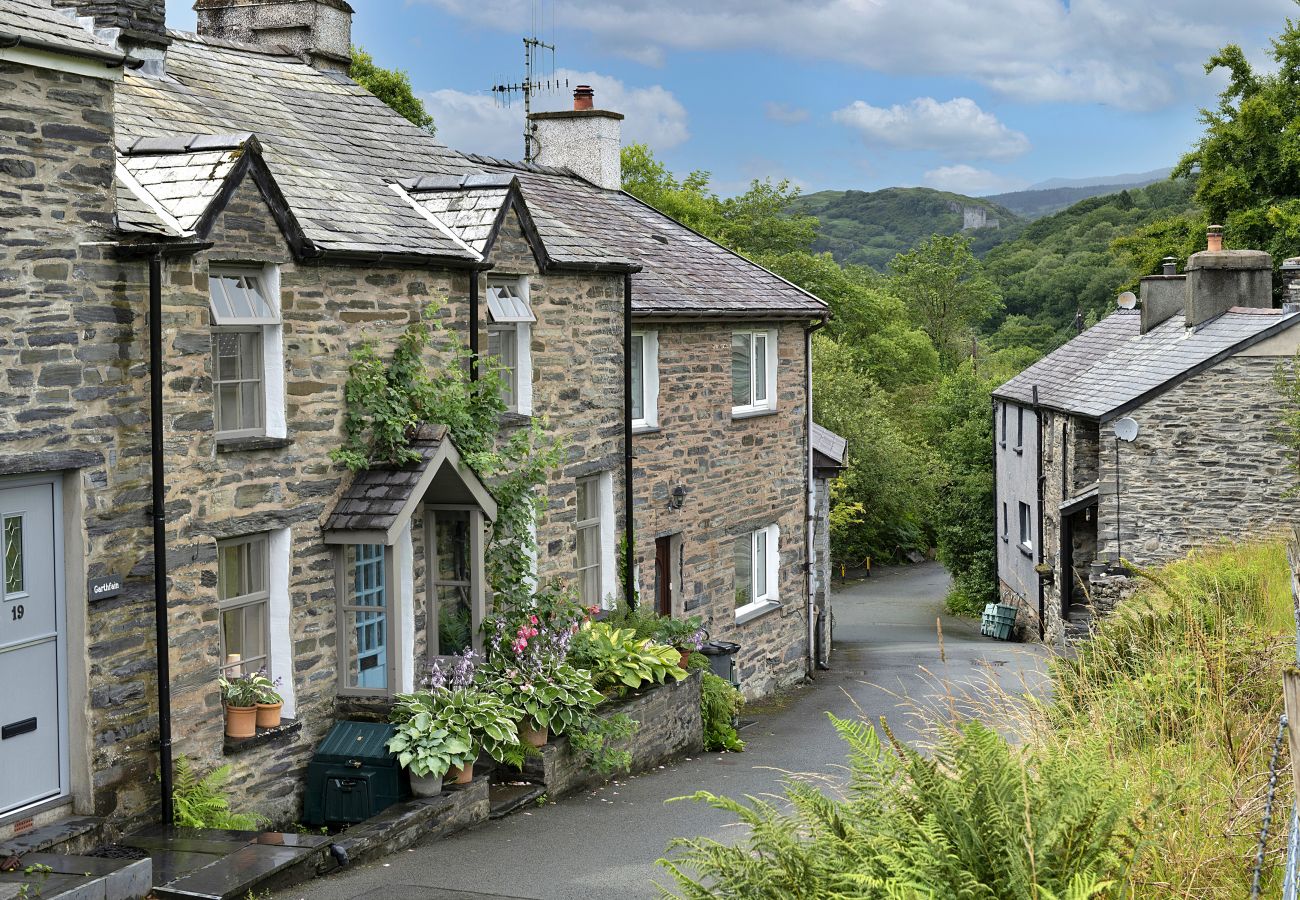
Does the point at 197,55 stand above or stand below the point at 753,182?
below

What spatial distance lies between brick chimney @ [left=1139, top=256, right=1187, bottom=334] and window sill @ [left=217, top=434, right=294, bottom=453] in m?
21.7

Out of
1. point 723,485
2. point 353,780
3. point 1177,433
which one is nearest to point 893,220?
point 1177,433

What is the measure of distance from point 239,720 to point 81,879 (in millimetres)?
2855

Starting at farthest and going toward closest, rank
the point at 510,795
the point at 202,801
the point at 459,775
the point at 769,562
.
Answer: the point at 769,562, the point at 510,795, the point at 459,775, the point at 202,801

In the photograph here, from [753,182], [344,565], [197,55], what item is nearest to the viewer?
[344,565]

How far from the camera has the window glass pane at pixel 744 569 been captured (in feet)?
72.4

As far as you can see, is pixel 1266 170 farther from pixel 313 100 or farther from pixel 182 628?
pixel 182 628

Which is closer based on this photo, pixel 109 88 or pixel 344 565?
pixel 109 88

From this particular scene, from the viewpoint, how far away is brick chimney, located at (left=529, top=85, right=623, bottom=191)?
73.5 ft

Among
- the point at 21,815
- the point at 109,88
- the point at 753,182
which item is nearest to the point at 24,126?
the point at 109,88

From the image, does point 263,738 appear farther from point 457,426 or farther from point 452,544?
point 457,426

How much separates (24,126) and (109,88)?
0.87m

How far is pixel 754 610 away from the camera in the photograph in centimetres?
2220

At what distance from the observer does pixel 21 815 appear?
29.3 ft
